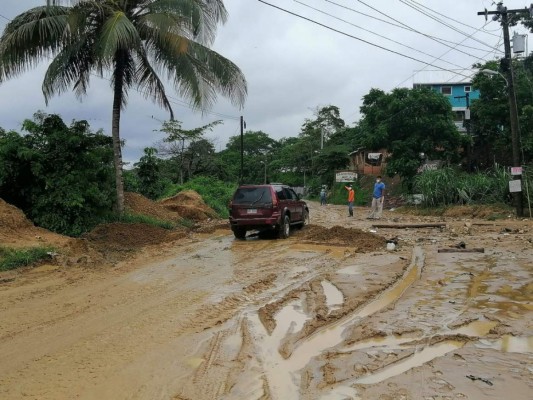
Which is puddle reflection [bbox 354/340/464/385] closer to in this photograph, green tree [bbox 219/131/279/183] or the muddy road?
the muddy road

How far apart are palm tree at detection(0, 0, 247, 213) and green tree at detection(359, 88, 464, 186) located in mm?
19787

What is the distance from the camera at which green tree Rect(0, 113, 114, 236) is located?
45.4ft

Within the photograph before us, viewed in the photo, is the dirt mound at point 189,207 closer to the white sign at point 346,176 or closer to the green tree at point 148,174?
the green tree at point 148,174

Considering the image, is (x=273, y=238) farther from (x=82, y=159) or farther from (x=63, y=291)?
(x=63, y=291)

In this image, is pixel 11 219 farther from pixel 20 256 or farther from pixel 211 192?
pixel 211 192

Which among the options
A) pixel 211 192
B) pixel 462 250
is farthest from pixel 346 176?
pixel 462 250

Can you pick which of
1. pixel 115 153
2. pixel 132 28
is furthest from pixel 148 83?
pixel 132 28

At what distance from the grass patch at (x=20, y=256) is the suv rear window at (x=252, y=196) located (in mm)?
6042

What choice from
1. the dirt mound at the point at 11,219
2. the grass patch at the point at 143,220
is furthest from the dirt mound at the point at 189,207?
the dirt mound at the point at 11,219

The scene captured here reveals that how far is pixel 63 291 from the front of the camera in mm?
8195

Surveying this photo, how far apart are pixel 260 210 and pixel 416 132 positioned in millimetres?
21544

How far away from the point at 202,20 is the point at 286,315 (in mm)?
11555

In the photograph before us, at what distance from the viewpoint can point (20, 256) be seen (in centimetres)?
1040

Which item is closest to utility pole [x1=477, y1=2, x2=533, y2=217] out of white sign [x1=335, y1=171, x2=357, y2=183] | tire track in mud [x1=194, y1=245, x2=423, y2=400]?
tire track in mud [x1=194, y1=245, x2=423, y2=400]
